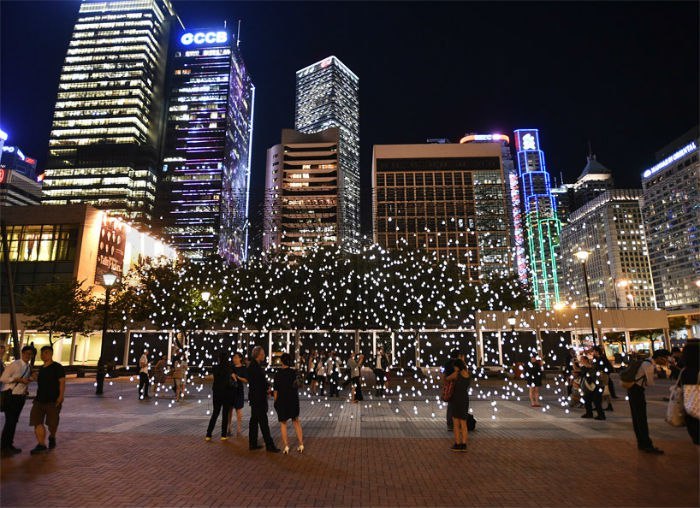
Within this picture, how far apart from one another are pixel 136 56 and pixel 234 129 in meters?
38.9

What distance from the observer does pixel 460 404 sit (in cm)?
768

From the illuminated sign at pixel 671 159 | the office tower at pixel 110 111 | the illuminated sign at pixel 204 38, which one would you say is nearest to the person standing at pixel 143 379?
the office tower at pixel 110 111

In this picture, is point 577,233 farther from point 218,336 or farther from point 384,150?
point 218,336

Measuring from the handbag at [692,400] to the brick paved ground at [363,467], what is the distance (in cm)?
89

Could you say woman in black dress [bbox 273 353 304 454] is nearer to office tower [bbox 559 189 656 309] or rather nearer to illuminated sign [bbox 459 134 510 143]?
office tower [bbox 559 189 656 309]

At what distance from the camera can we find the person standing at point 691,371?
5.82 metres

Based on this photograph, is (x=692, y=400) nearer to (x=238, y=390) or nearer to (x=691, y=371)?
(x=691, y=371)

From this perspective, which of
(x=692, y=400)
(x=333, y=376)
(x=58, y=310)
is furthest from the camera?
(x=58, y=310)

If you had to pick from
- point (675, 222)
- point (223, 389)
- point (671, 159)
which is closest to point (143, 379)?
point (223, 389)

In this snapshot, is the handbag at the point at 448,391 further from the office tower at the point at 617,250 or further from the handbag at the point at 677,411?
the office tower at the point at 617,250

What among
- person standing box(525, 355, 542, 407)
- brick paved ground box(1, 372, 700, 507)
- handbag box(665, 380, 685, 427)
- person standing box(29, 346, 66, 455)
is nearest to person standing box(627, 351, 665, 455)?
brick paved ground box(1, 372, 700, 507)

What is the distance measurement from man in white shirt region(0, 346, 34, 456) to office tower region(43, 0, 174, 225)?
12731 cm

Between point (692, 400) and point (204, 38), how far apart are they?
180293 mm

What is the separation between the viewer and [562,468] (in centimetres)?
626
